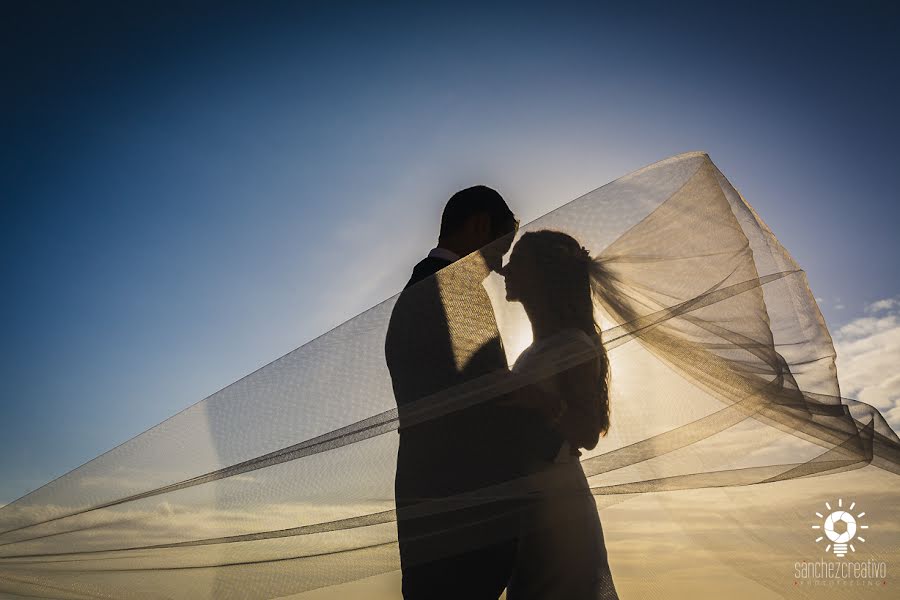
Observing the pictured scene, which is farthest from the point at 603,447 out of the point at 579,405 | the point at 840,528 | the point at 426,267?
the point at 840,528

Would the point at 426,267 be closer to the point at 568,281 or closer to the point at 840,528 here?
the point at 568,281

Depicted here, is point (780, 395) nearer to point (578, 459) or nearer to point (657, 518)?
point (657, 518)

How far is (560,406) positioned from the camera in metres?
1.71

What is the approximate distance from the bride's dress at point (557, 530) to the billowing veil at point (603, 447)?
0.20 feet

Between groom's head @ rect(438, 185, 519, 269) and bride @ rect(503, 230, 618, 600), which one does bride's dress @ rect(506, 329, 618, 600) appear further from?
groom's head @ rect(438, 185, 519, 269)

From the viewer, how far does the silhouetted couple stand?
5.55 ft

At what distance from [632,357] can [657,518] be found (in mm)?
656

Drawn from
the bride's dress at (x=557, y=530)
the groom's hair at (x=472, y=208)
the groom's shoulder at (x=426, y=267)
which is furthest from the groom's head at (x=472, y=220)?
the bride's dress at (x=557, y=530)

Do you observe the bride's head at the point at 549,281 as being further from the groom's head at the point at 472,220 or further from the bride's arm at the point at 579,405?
the groom's head at the point at 472,220

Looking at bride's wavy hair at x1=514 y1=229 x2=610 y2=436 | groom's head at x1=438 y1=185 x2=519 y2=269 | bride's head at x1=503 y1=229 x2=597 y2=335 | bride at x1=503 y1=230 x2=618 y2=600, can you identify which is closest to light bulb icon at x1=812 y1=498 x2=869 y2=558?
bride at x1=503 y1=230 x2=618 y2=600

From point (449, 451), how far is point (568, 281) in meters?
0.71

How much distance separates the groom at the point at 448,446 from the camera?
1689 mm

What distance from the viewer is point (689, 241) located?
6.72 ft

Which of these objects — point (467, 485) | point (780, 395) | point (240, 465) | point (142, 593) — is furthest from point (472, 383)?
point (142, 593)
